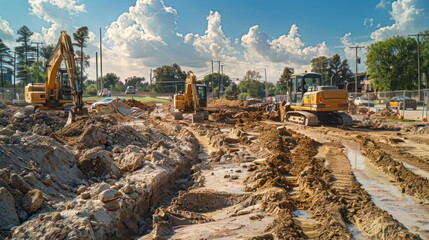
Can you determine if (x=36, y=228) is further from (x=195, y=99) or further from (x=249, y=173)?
(x=195, y=99)

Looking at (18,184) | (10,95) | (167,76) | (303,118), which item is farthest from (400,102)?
(167,76)

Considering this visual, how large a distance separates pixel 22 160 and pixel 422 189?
726cm

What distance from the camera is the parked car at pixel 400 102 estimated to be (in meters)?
27.0

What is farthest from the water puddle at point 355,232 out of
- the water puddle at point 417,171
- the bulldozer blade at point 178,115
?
the bulldozer blade at point 178,115

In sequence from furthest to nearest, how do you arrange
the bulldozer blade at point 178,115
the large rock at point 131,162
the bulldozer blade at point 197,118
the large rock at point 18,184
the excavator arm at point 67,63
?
the bulldozer blade at point 178,115 < the bulldozer blade at point 197,118 < the excavator arm at point 67,63 < the large rock at point 131,162 < the large rock at point 18,184

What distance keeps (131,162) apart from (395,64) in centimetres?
5457

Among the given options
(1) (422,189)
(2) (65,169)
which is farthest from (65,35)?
(1) (422,189)

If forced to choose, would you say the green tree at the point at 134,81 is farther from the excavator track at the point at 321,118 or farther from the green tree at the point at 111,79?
the excavator track at the point at 321,118

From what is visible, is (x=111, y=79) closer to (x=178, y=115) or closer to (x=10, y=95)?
(x=10, y=95)

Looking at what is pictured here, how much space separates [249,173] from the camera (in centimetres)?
860

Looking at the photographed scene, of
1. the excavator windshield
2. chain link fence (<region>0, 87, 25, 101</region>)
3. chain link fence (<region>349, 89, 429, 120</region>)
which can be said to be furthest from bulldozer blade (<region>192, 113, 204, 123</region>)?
chain link fence (<region>0, 87, 25, 101</region>)

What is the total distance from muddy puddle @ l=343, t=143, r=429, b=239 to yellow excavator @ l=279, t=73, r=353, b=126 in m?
8.78

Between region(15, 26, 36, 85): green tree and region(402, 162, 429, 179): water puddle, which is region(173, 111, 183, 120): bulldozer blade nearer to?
region(402, 162, 429, 179): water puddle

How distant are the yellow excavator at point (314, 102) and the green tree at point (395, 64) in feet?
127
